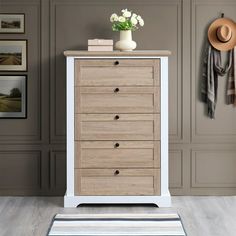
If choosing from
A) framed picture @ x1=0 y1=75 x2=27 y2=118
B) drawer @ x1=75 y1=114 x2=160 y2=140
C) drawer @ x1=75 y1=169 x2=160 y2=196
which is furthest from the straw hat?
framed picture @ x1=0 y1=75 x2=27 y2=118

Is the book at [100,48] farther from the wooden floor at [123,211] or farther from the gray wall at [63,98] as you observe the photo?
the wooden floor at [123,211]

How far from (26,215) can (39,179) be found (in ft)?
3.02

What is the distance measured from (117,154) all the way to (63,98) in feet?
3.16

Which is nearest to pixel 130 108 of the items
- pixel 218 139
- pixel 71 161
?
pixel 71 161

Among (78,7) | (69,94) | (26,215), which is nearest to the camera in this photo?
(26,215)

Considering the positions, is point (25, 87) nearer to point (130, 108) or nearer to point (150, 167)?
point (130, 108)

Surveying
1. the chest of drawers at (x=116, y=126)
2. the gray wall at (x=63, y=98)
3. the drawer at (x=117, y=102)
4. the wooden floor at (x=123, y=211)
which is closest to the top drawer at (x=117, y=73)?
the chest of drawers at (x=116, y=126)

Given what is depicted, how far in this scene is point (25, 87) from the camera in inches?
212

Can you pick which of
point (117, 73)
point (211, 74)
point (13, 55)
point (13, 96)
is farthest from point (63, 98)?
point (211, 74)

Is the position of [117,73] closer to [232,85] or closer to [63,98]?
[63,98]

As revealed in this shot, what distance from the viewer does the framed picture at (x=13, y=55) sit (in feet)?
17.6

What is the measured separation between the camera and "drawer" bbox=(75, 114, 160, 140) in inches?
191

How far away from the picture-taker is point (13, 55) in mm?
5383

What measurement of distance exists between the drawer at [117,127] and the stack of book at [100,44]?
0.66 m
